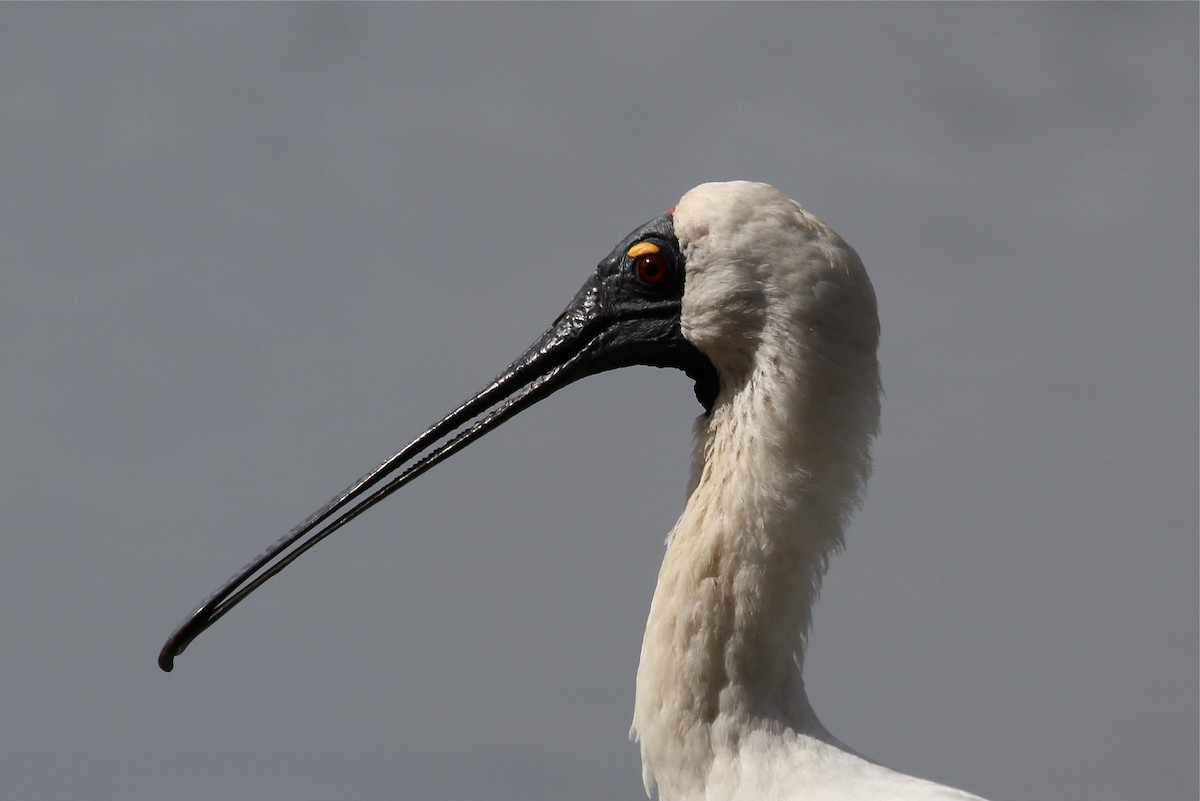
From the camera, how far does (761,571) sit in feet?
20.6

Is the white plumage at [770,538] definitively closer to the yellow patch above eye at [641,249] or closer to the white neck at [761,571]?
the white neck at [761,571]

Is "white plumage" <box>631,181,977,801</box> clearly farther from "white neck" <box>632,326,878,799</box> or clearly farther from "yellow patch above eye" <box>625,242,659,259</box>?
"yellow patch above eye" <box>625,242,659,259</box>

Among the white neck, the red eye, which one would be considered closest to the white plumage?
the white neck

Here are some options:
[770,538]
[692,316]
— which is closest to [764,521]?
[770,538]

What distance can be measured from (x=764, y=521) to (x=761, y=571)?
21cm

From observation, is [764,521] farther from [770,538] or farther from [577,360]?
[577,360]

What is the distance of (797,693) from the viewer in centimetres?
634

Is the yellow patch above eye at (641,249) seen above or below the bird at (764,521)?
above

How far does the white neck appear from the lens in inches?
246

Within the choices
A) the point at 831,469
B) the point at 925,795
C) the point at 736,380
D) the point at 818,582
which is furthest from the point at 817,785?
the point at 736,380

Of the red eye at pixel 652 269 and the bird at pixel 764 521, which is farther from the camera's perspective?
the red eye at pixel 652 269

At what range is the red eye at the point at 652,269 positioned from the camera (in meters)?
7.02

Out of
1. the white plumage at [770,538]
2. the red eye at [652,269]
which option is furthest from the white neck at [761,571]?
the red eye at [652,269]

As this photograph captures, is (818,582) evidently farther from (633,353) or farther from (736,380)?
(633,353)
